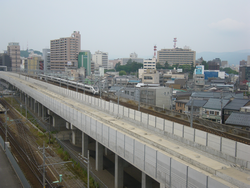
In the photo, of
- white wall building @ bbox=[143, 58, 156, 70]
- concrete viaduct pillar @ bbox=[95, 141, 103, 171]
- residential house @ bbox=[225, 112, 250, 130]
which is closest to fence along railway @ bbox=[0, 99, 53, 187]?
concrete viaduct pillar @ bbox=[95, 141, 103, 171]

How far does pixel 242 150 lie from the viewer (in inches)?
349

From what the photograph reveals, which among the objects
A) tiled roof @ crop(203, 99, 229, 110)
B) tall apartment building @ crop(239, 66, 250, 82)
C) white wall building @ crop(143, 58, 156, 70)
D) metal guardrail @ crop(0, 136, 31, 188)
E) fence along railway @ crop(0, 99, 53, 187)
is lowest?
fence along railway @ crop(0, 99, 53, 187)

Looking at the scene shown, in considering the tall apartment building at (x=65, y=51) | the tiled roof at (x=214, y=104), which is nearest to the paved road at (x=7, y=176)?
the tiled roof at (x=214, y=104)

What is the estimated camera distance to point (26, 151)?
18.8m

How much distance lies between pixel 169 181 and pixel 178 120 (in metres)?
9.92

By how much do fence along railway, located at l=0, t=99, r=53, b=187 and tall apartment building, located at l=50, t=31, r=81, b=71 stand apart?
56897 millimetres

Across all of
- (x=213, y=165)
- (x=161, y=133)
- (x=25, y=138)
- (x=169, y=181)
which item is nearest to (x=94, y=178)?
(x=161, y=133)

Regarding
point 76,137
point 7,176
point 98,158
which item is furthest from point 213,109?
point 7,176

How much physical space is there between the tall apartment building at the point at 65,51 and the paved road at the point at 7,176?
66.2 metres

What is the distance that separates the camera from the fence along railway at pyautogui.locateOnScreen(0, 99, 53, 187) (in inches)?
576

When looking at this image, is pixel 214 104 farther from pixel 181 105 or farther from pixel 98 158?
pixel 98 158

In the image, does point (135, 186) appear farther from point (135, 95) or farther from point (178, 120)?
point (135, 95)

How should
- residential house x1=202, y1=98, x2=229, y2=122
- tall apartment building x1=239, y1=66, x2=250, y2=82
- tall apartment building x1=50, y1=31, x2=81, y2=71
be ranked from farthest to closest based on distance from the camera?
1. tall apartment building x1=50, y1=31, x2=81, y2=71
2. tall apartment building x1=239, y1=66, x2=250, y2=82
3. residential house x1=202, y1=98, x2=229, y2=122

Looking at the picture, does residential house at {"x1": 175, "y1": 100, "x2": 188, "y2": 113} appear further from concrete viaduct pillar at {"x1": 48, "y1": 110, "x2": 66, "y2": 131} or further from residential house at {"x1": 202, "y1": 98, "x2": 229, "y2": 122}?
concrete viaduct pillar at {"x1": 48, "y1": 110, "x2": 66, "y2": 131}
